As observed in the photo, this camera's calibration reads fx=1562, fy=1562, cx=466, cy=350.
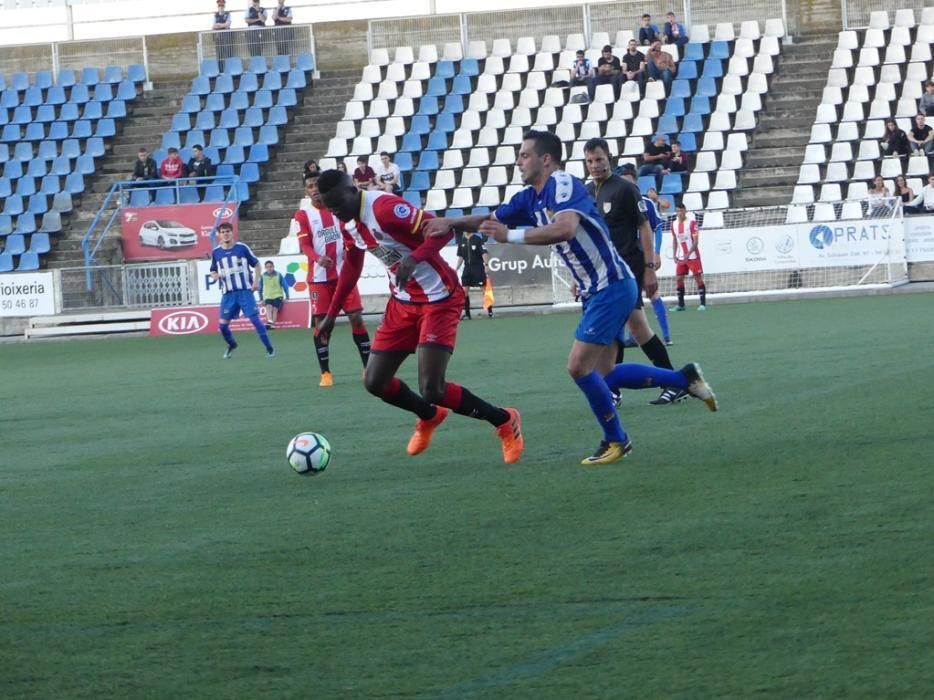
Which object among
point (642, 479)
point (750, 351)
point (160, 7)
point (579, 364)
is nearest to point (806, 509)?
point (642, 479)

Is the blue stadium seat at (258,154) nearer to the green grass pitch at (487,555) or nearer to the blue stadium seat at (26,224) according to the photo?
the blue stadium seat at (26,224)

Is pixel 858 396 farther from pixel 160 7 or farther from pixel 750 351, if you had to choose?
pixel 160 7

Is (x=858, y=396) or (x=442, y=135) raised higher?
(x=442, y=135)

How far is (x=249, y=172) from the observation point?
33625 mm

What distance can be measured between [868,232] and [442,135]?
10.2 m

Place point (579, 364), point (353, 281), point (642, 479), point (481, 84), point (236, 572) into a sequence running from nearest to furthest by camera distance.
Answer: point (236, 572) < point (642, 479) < point (579, 364) < point (353, 281) < point (481, 84)

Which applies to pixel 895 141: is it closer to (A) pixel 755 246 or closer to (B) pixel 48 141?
(A) pixel 755 246

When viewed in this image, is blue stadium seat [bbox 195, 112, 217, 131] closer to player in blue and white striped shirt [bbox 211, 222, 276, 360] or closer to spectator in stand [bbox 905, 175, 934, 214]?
player in blue and white striped shirt [bbox 211, 222, 276, 360]

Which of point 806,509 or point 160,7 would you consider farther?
point 160,7

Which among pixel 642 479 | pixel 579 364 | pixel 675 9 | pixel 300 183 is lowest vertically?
pixel 642 479

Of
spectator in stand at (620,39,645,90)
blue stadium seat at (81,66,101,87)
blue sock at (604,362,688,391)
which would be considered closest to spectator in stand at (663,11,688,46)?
spectator in stand at (620,39,645,90)

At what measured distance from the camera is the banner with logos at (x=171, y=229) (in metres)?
31.7

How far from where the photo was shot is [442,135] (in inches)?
1323

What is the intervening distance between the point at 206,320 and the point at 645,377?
20262 mm
